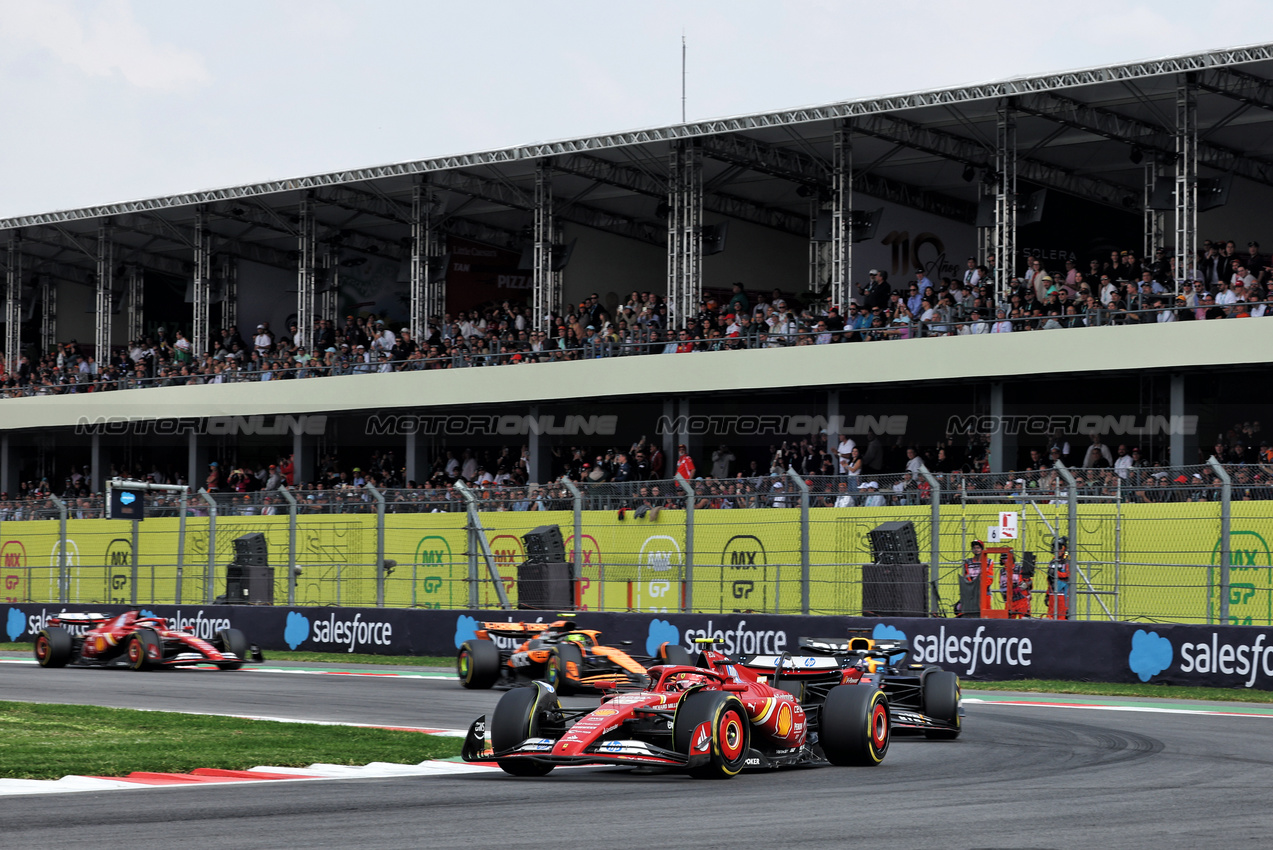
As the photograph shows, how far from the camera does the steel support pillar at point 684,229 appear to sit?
32.1m

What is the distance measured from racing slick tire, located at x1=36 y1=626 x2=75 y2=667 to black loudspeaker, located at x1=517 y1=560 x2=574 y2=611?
6.23 m

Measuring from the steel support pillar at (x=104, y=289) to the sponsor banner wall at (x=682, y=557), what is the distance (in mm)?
14614

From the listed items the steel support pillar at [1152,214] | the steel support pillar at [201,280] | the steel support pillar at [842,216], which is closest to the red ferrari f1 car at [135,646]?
the steel support pillar at [842,216]

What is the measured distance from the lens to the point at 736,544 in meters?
20.5

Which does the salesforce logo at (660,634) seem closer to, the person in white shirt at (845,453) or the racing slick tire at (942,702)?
the person in white shirt at (845,453)

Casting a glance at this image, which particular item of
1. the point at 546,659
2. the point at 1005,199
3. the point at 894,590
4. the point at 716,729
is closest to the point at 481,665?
the point at 546,659

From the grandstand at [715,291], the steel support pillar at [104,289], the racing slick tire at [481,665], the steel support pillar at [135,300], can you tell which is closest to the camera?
the racing slick tire at [481,665]

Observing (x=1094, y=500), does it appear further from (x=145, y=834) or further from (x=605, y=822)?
(x=145, y=834)

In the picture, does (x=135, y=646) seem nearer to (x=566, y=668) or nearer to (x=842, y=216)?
(x=566, y=668)

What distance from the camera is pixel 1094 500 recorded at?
59.1 ft

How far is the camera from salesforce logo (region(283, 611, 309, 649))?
24.8 meters

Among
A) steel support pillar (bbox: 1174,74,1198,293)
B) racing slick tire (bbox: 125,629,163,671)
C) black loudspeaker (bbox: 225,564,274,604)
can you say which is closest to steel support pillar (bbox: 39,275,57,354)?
black loudspeaker (bbox: 225,564,274,604)

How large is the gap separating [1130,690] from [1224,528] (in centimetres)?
196

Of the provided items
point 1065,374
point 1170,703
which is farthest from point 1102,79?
point 1170,703
